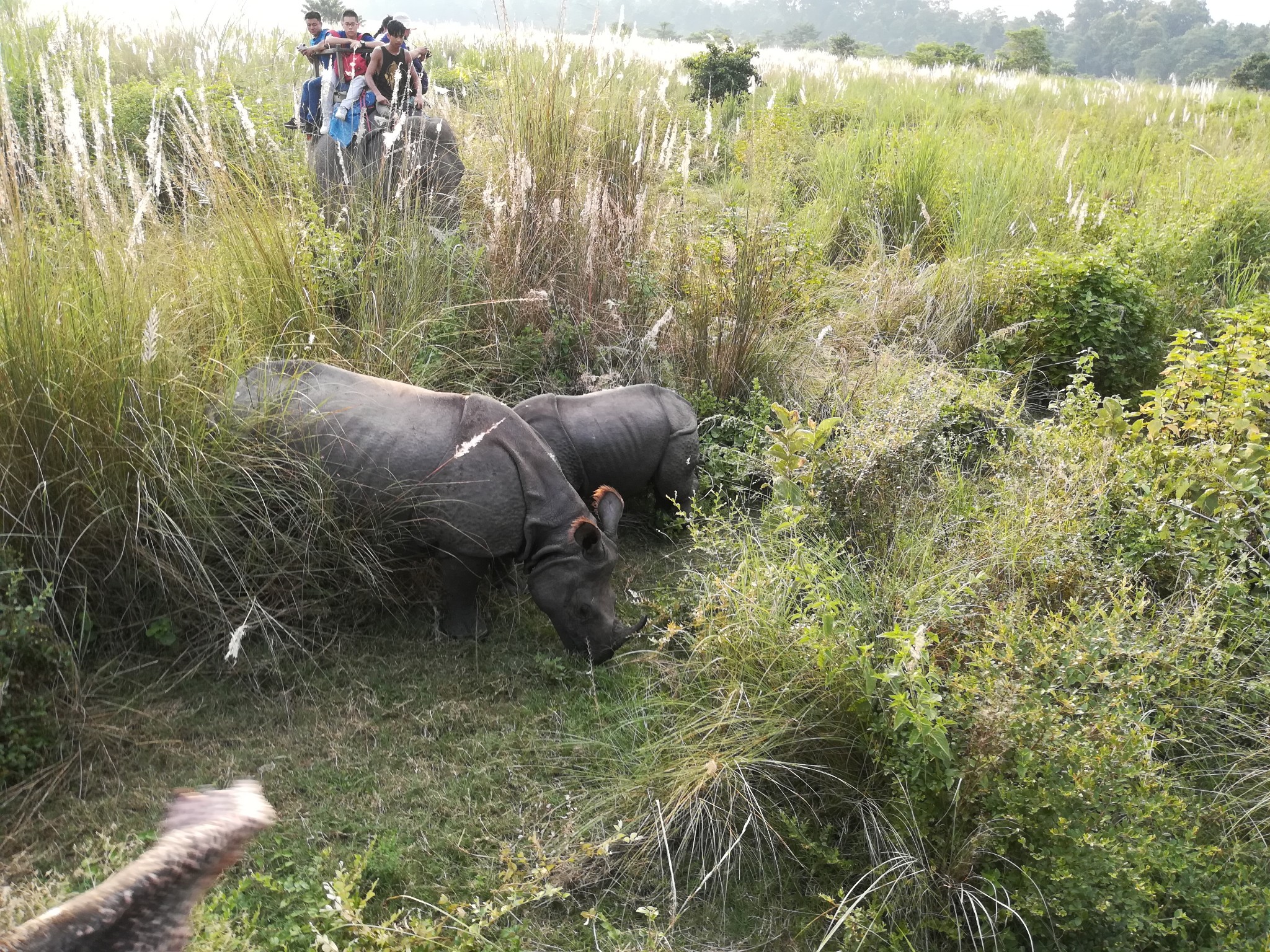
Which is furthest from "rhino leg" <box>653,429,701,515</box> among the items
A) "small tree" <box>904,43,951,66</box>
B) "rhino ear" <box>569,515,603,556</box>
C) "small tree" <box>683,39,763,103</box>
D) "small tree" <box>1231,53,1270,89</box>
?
"small tree" <box>1231,53,1270,89</box>

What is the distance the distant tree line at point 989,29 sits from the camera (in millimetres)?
37875

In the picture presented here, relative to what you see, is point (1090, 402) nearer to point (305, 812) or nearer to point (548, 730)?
point (548, 730)

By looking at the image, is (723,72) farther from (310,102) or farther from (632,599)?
(632,599)

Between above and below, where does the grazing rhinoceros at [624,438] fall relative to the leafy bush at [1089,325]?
below

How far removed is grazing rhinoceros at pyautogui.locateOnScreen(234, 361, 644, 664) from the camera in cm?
409

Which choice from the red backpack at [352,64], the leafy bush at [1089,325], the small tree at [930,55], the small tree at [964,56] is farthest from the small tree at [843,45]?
the leafy bush at [1089,325]

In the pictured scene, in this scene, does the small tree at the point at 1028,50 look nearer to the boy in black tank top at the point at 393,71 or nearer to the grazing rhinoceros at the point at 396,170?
the boy in black tank top at the point at 393,71

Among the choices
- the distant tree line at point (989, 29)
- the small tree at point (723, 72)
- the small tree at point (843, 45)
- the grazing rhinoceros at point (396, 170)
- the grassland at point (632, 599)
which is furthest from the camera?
the distant tree line at point (989, 29)

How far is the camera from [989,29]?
67.5 meters

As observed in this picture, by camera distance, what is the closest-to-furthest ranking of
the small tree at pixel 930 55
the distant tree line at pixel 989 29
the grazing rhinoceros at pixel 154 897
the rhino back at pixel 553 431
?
the grazing rhinoceros at pixel 154 897
the rhino back at pixel 553 431
the small tree at pixel 930 55
the distant tree line at pixel 989 29

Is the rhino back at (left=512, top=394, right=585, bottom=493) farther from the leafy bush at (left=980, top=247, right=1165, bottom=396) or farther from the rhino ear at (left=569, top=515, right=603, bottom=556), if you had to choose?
the leafy bush at (left=980, top=247, right=1165, bottom=396)

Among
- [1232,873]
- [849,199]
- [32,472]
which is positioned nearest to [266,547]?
[32,472]

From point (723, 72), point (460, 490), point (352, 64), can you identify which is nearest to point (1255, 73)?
point (723, 72)

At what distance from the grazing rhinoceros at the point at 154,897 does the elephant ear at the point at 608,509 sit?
3302mm
